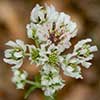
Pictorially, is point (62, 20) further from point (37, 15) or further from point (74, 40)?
point (74, 40)

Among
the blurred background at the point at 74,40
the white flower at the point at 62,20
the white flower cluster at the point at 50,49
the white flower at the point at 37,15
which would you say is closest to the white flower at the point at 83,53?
the white flower cluster at the point at 50,49

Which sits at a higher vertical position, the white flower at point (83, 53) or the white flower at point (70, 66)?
the white flower at point (83, 53)

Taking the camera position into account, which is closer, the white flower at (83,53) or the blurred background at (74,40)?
the white flower at (83,53)

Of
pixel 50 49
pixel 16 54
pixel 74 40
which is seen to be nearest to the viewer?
pixel 50 49

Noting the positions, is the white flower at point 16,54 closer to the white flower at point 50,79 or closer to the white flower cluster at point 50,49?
the white flower cluster at point 50,49

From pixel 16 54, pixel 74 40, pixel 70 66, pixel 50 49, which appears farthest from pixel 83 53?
pixel 74 40

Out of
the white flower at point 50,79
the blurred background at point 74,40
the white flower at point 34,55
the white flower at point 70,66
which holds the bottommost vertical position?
the white flower at point 50,79
